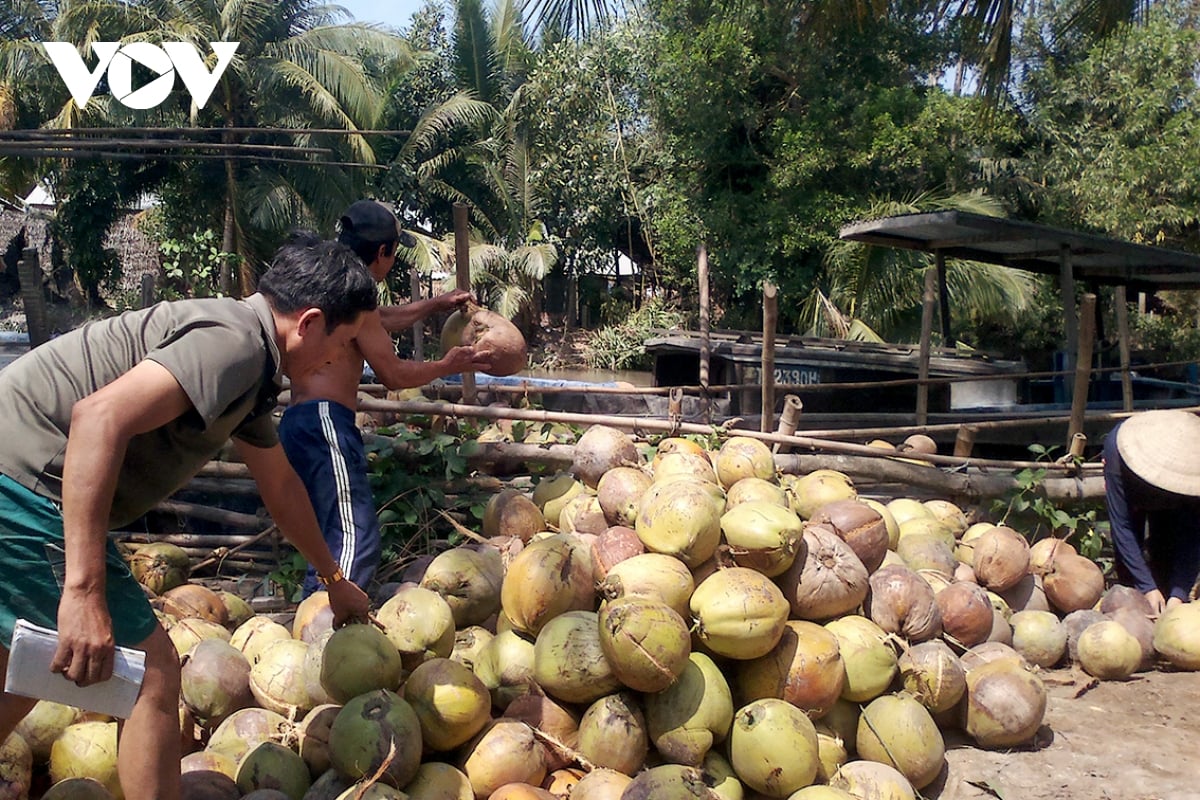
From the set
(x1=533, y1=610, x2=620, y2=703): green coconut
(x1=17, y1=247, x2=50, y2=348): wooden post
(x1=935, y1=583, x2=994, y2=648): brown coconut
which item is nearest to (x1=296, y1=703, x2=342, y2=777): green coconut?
(x1=533, y1=610, x2=620, y2=703): green coconut

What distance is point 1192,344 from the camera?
61.2 ft

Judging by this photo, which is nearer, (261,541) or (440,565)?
(440,565)

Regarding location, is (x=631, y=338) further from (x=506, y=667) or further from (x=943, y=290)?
(x=506, y=667)

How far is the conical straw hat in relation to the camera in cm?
461

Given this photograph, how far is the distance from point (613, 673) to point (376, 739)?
0.76 metres

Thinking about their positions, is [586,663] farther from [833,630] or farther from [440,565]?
[833,630]

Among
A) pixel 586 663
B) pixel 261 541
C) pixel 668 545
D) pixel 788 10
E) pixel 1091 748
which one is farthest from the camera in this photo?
pixel 788 10

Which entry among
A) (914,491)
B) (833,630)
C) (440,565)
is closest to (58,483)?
(440,565)

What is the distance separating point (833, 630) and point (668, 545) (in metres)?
0.66

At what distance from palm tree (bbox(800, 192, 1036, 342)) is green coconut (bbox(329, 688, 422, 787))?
1189cm

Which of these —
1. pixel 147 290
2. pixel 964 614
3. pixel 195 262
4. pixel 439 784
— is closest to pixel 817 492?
pixel 964 614

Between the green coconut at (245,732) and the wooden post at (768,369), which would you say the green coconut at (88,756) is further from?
the wooden post at (768,369)

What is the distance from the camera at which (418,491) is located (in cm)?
450

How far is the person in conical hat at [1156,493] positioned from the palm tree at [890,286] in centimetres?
874
